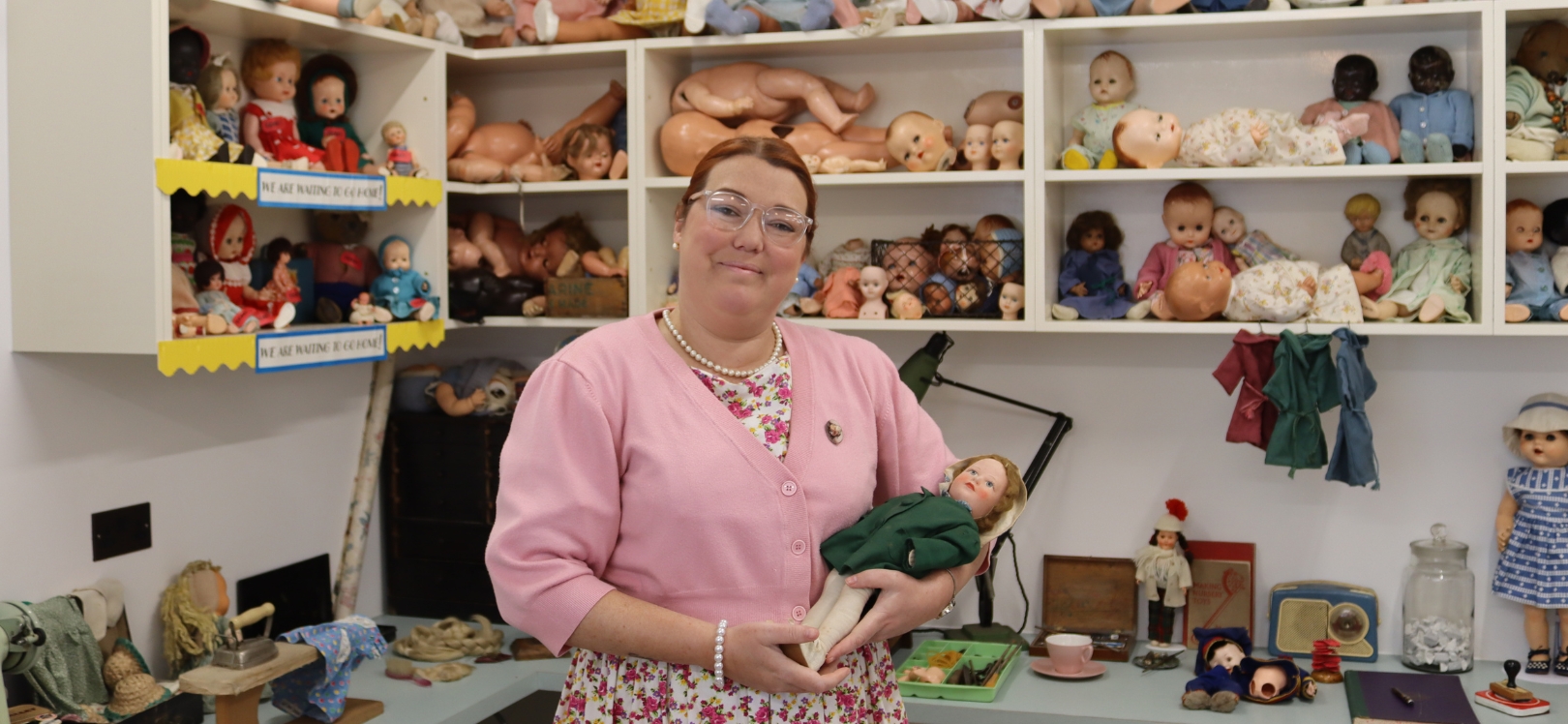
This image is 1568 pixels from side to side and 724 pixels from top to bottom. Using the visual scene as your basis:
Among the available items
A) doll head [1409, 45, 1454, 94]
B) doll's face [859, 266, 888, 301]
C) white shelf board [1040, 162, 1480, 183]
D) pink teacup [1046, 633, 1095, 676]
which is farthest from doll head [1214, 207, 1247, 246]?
pink teacup [1046, 633, 1095, 676]

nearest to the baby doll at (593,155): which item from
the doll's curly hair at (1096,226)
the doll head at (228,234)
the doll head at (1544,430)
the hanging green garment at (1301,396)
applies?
the doll head at (228,234)

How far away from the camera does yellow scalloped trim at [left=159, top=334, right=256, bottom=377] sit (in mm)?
1972

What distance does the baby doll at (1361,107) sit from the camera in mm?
2357

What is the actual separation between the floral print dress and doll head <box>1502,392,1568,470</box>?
151 cm

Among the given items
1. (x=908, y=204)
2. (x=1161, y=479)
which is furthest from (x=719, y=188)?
(x=1161, y=479)

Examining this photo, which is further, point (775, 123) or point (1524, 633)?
point (775, 123)

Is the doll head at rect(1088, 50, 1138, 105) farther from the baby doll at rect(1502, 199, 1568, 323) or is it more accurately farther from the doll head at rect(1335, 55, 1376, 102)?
the baby doll at rect(1502, 199, 1568, 323)

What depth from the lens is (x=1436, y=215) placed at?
235cm

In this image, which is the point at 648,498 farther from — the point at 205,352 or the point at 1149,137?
the point at 1149,137

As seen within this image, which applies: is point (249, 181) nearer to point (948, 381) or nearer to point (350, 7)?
point (350, 7)

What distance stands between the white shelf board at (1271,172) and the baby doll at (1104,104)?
104mm

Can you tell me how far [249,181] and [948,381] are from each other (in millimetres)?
1291

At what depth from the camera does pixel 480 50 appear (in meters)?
2.70

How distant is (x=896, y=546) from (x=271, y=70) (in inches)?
62.2
